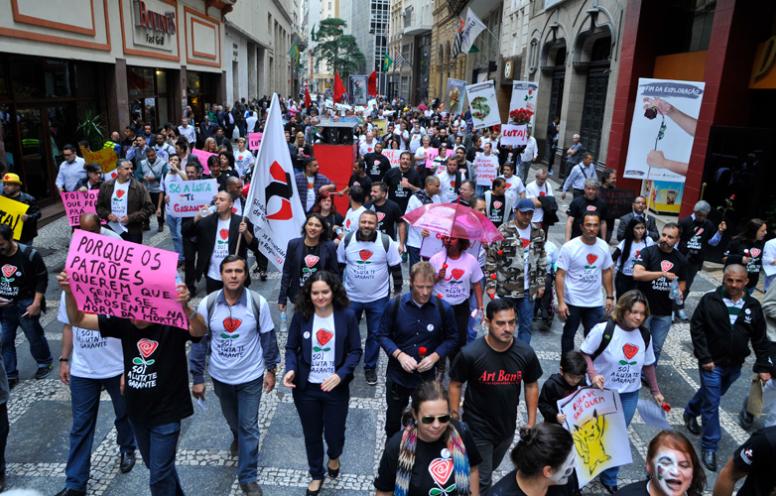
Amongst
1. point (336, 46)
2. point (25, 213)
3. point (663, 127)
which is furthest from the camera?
point (336, 46)

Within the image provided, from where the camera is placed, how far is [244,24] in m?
33.8

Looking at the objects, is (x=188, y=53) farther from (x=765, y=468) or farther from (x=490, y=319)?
(x=765, y=468)

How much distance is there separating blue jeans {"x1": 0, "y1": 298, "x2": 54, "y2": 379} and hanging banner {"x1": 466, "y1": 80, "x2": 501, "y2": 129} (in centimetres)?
1107

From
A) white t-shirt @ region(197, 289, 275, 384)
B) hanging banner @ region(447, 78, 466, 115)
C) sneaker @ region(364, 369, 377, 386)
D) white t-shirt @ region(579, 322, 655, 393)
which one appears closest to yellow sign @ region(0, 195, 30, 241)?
white t-shirt @ region(197, 289, 275, 384)

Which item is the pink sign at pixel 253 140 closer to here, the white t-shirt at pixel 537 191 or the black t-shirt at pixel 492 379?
the white t-shirt at pixel 537 191

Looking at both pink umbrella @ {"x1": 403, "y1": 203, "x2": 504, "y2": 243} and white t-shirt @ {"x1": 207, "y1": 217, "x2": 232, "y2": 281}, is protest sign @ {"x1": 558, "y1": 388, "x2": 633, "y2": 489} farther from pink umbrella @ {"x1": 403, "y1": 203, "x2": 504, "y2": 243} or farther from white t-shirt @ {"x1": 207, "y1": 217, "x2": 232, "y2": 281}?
white t-shirt @ {"x1": 207, "y1": 217, "x2": 232, "y2": 281}

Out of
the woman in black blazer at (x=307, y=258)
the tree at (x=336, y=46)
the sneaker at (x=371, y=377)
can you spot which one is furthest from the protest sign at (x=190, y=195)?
the tree at (x=336, y=46)

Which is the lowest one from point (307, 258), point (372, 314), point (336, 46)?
point (372, 314)

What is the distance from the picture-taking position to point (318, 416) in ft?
13.8

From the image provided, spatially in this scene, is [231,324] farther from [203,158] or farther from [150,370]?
[203,158]

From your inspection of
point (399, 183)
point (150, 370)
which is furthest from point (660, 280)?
A: point (399, 183)

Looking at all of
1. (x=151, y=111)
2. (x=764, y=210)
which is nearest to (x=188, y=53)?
(x=151, y=111)

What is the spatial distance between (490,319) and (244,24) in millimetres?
34351

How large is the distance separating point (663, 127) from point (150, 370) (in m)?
8.88
